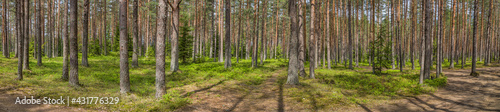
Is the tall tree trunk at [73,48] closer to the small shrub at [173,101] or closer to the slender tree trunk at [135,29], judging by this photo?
the slender tree trunk at [135,29]

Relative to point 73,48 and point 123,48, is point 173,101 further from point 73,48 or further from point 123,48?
point 73,48

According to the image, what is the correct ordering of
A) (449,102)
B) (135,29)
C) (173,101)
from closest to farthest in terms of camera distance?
(173,101)
(449,102)
(135,29)

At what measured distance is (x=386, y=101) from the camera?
8922 mm

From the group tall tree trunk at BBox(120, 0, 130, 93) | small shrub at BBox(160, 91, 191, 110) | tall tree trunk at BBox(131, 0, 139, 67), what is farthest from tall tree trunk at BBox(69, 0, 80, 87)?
small shrub at BBox(160, 91, 191, 110)

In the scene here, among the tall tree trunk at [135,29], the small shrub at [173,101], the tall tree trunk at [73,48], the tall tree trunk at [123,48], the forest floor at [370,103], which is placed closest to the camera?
the small shrub at [173,101]

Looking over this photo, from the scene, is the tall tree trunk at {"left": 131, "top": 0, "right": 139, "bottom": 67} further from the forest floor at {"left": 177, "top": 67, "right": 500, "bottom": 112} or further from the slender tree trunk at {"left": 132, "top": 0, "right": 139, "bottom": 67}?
the forest floor at {"left": 177, "top": 67, "right": 500, "bottom": 112}

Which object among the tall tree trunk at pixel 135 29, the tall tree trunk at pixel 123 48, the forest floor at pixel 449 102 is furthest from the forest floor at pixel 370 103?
the tall tree trunk at pixel 135 29

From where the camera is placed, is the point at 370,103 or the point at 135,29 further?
the point at 135,29

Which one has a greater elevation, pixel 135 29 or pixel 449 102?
pixel 135 29

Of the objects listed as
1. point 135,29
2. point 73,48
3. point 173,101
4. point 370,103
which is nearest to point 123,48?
point 173,101

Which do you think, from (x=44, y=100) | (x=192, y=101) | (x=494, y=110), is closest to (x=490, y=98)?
(x=494, y=110)

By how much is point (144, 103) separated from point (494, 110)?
10828 millimetres

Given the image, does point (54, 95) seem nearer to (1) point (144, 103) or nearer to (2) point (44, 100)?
(2) point (44, 100)

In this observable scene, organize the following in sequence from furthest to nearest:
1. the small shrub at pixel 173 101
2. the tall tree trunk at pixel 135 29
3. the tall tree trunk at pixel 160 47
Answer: the tall tree trunk at pixel 135 29 < the tall tree trunk at pixel 160 47 < the small shrub at pixel 173 101
